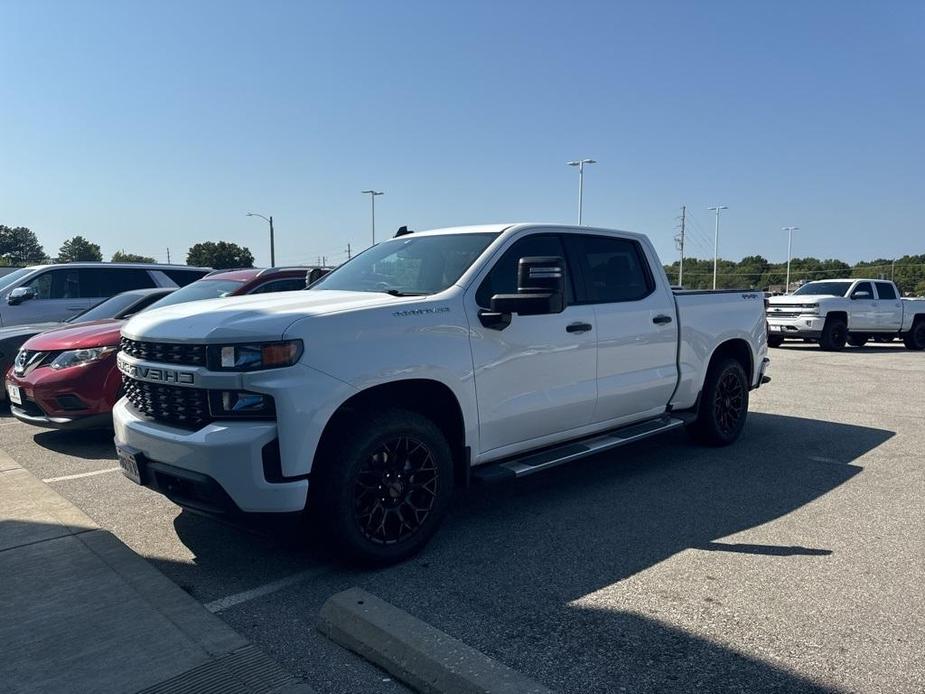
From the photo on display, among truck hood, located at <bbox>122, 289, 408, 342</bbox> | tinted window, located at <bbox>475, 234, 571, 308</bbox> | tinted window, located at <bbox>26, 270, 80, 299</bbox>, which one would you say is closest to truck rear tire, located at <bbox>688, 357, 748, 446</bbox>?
tinted window, located at <bbox>475, 234, 571, 308</bbox>

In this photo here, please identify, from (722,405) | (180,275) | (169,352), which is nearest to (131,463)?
(169,352)

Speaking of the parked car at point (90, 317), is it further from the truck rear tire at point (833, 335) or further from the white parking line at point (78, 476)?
the truck rear tire at point (833, 335)

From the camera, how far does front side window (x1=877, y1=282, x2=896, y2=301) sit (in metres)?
18.1

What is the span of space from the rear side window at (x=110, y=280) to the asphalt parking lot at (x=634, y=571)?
6.02m

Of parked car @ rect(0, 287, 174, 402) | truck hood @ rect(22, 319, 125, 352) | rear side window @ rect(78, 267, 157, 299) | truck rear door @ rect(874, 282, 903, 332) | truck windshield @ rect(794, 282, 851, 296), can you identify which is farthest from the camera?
truck rear door @ rect(874, 282, 903, 332)

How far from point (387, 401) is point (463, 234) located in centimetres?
161

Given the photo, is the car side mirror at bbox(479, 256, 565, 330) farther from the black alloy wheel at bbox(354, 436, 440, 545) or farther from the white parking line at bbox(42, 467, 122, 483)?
the white parking line at bbox(42, 467, 122, 483)

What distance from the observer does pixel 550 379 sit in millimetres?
4742

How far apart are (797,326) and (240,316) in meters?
16.3

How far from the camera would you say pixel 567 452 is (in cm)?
485

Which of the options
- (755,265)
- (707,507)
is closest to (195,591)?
(707,507)

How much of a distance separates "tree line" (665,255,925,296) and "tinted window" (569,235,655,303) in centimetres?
1637

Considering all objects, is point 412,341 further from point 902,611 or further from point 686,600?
point 902,611

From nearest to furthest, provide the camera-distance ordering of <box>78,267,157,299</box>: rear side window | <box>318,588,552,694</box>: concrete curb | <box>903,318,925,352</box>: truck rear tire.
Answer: <box>318,588,552,694</box>: concrete curb → <box>78,267,157,299</box>: rear side window → <box>903,318,925,352</box>: truck rear tire
